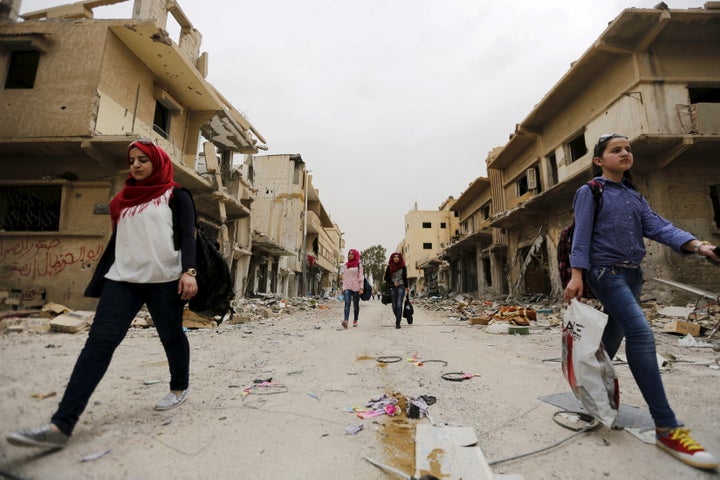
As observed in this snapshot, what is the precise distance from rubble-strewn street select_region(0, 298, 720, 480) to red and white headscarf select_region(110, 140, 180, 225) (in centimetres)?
131

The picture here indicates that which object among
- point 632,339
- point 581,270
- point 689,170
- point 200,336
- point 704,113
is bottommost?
point 200,336

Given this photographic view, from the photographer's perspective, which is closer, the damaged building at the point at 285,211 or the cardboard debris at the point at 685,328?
the cardboard debris at the point at 685,328

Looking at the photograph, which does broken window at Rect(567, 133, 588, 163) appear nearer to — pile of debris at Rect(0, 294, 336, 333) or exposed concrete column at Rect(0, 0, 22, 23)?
pile of debris at Rect(0, 294, 336, 333)

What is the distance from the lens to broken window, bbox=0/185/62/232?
847 cm

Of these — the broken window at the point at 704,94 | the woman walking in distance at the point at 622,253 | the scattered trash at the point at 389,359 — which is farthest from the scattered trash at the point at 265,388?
the broken window at the point at 704,94

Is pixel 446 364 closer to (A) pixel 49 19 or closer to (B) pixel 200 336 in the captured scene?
(B) pixel 200 336

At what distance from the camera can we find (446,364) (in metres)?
3.61

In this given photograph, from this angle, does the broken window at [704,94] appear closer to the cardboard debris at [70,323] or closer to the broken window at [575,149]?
the broken window at [575,149]

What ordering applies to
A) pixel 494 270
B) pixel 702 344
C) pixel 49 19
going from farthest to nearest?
1. pixel 494 270
2. pixel 49 19
3. pixel 702 344

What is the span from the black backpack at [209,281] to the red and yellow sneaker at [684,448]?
2.63m

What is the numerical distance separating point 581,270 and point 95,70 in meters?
11.0

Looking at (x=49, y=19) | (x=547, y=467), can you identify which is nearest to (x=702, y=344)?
(x=547, y=467)

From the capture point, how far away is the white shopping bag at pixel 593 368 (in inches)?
69.6

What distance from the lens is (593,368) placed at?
5.89 ft
